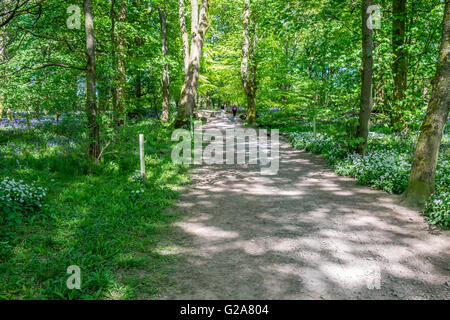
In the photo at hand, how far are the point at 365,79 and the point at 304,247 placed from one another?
6.90 meters

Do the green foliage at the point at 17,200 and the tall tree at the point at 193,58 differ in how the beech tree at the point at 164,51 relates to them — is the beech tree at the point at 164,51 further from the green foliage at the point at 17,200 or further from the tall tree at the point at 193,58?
the green foliage at the point at 17,200

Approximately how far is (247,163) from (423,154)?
235 inches

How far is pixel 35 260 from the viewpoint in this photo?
364 centimetres

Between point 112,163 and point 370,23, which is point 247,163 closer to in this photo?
point 112,163

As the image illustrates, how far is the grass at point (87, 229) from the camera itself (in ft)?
10.7

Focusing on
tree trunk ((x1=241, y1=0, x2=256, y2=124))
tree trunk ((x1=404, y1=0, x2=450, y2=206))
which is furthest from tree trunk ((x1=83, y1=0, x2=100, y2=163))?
tree trunk ((x1=241, y1=0, x2=256, y2=124))

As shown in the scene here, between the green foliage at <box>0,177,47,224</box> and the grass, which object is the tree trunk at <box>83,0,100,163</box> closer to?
the grass

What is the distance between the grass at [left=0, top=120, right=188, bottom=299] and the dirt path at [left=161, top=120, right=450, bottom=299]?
482 mm

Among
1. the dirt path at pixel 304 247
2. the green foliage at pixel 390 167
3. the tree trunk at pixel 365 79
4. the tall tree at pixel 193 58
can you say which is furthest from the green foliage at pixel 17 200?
the tall tree at pixel 193 58

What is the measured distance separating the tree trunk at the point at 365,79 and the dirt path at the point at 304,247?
2719 mm

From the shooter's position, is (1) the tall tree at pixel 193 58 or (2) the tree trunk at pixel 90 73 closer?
(2) the tree trunk at pixel 90 73

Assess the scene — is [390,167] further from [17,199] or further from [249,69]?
[249,69]

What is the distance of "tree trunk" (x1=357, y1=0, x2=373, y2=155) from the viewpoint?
8.52 m

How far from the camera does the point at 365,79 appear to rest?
878 cm
